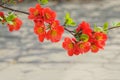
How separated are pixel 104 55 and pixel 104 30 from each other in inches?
140

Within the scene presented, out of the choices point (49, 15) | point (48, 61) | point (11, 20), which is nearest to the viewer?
point (49, 15)

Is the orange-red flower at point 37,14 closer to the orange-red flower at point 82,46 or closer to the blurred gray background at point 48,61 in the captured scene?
the orange-red flower at point 82,46

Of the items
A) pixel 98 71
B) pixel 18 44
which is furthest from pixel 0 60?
pixel 98 71

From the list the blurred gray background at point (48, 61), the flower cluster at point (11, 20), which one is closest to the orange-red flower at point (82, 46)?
the flower cluster at point (11, 20)

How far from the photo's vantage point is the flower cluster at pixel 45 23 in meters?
1.62

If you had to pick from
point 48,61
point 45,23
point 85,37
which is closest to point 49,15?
point 45,23

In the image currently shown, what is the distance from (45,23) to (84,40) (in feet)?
0.68

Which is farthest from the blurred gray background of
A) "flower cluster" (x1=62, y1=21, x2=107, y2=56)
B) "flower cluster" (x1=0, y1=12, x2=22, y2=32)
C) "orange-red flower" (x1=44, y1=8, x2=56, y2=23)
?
"orange-red flower" (x1=44, y1=8, x2=56, y2=23)

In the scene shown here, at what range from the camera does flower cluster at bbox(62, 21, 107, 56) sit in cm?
166

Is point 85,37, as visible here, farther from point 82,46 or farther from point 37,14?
point 37,14

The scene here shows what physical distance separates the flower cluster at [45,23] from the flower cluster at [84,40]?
0.29 ft

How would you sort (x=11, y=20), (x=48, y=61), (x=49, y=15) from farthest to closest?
(x=48, y=61) → (x=11, y=20) → (x=49, y=15)

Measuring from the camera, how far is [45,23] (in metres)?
1.64

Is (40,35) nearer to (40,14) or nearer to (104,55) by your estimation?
(40,14)
